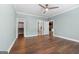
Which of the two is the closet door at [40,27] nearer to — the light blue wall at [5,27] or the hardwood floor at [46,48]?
the hardwood floor at [46,48]

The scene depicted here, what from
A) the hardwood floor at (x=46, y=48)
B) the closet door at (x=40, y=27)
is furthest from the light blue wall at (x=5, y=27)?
the closet door at (x=40, y=27)

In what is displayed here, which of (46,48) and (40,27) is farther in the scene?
(40,27)

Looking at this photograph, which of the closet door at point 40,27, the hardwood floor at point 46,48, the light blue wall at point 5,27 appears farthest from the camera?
the closet door at point 40,27

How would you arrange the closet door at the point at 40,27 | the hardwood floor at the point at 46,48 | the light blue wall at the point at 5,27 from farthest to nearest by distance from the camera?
the closet door at the point at 40,27
the hardwood floor at the point at 46,48
the light blue wall at the point at 5,27

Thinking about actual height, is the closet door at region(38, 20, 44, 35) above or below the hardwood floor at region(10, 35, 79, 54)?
above

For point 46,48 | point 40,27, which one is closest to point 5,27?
point 46,48

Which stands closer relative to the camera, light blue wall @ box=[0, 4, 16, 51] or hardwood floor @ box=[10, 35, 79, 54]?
light blue wall @ box=[0, 4, 16, 51]

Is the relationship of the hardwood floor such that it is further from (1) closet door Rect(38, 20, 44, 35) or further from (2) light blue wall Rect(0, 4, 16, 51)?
(1) closet door Rect(38, 20, 44, 35)

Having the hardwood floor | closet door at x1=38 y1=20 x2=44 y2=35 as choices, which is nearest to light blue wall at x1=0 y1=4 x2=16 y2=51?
the hardwood floor

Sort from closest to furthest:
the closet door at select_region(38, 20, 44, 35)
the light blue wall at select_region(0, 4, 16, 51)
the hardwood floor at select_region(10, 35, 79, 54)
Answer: the light blue wall at select_region(0, 4, 16, 51), the hardwood floor at select_region(10, 35, 79, 54), the closet door at select_region(38, 20, 44, 35)

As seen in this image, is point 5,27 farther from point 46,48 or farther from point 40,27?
point 40,27

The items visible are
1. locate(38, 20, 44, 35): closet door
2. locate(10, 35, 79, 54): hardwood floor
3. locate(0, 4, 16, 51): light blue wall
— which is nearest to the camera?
locate(0, 4, 16, 51): light blue wall

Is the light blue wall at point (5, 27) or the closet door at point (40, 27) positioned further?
the closet door at point (40, 27)
